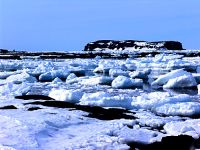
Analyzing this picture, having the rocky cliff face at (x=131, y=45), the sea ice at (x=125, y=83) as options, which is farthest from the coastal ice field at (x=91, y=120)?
the rocky cliff face at (x=131, y=45)

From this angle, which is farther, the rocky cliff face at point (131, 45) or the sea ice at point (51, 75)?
the rocky cliff face at point (131, 45)

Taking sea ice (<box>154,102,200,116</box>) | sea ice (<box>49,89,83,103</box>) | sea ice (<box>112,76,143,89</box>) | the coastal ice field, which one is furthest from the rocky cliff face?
sea ice (<box>154,102,200,116</box>)

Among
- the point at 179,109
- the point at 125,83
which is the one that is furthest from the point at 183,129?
the point at 125,83

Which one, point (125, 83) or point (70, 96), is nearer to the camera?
point (70, 96)

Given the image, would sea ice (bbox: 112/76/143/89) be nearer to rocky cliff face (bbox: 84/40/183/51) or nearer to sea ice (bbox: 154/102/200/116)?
sea ice (bbox: 154/102/200/116)

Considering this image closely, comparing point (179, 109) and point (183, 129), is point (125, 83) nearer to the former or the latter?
point (179, 109)

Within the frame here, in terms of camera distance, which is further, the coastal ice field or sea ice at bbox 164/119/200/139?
sea ice at bbox 164/119/200/139

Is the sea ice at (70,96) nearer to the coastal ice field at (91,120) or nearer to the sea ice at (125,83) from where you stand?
the coastal ice field at (91,120)

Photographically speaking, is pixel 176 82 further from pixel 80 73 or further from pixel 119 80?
pixel 80 73

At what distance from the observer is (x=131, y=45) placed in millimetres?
93875

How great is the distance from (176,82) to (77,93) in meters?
4.67

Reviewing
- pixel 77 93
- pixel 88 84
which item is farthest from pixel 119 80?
pixel 77 93

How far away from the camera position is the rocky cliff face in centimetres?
8862

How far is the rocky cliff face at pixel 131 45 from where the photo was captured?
3489 inches
